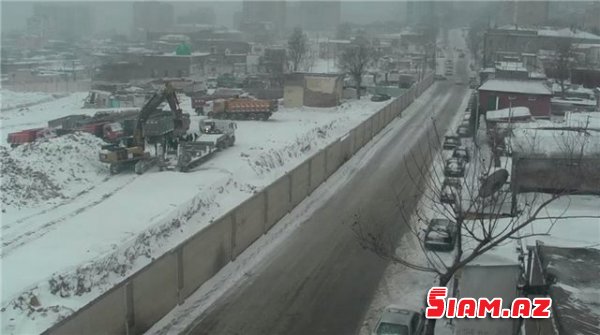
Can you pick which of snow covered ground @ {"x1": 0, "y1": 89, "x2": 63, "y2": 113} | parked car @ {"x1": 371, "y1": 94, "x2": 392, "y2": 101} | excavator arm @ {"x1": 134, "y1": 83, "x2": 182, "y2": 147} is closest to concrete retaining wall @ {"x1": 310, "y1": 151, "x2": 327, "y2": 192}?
excavator arm @ {"x1": 134, "y1": 83, "x2": 182, "y2": 147}

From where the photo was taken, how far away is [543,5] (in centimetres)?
9844

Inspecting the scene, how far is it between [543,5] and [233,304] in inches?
3891

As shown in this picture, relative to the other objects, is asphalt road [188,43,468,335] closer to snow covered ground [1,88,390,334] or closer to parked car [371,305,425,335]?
parked car [371,305,425,335]

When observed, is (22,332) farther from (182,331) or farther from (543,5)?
(543,5)

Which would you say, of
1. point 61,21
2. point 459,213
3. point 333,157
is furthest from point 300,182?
point 61,21

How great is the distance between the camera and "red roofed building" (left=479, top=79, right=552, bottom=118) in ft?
94.6

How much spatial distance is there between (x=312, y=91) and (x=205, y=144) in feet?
52.4

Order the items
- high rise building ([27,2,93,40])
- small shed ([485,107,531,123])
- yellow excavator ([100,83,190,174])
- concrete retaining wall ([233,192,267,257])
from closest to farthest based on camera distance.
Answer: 1. concrete retaining wall ([233,192,267,257])
2. yellow excavator ([100,83,190,174])
3. small shed ([485,107,531,123])
4. high rise building ([27,2,93,40])

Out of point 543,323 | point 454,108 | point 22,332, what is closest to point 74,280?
point 22,332

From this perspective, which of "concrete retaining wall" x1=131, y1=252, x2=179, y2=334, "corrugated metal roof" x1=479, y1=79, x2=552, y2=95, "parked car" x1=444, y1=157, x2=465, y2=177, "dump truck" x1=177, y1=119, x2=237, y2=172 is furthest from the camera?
"corrugated metal roof" x1=479, y1=79, x2=552, y2=95

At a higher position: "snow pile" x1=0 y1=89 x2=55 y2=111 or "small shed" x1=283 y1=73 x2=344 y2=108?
"small shed" x1=283 y1=73 x2=344 y2=108

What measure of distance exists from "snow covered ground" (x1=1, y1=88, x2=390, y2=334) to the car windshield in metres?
4.81

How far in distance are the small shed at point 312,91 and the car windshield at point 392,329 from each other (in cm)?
2935

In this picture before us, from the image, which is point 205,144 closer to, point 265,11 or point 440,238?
point 440,238
